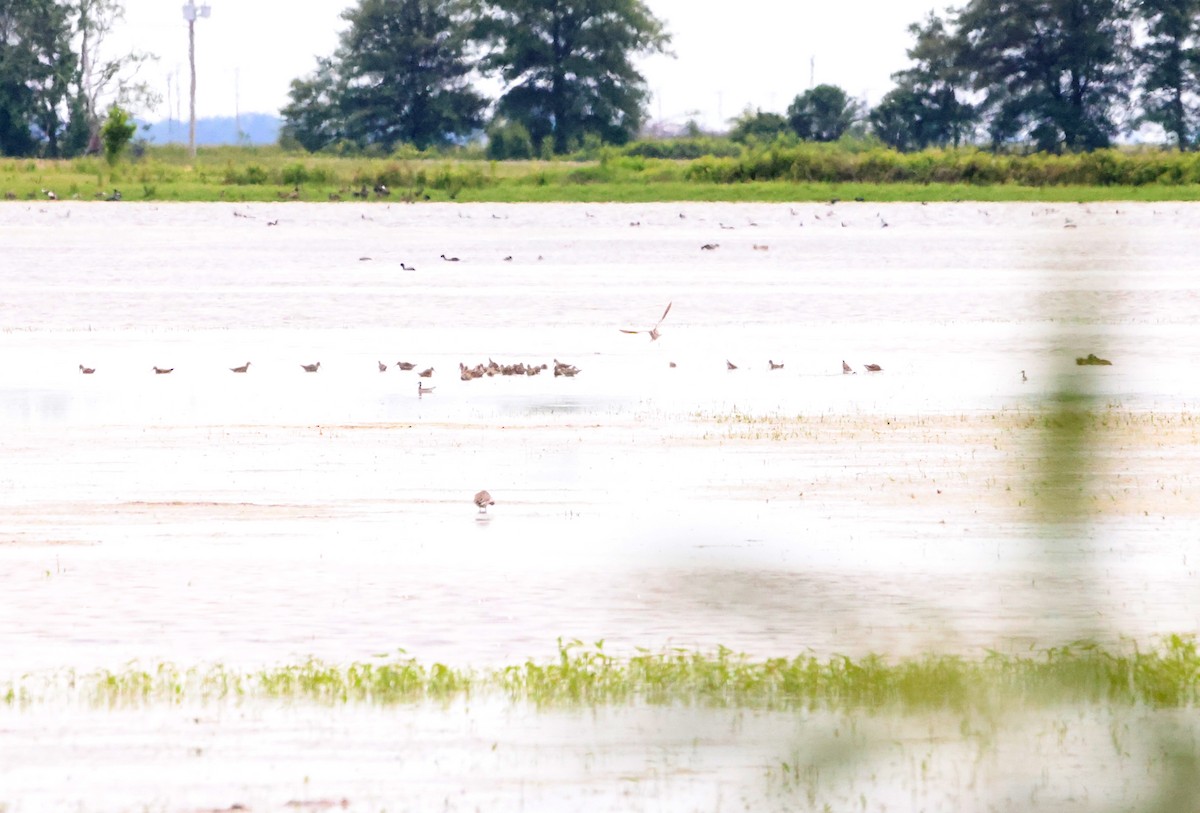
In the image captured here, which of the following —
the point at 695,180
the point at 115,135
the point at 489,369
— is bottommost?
the point at 489,369

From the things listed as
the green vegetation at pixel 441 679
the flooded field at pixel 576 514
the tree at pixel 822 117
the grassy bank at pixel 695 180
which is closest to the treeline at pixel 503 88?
the tree at pixel 822 117

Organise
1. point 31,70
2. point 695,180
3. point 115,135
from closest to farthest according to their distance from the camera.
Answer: point 695,180
point 115,135
point 31,70

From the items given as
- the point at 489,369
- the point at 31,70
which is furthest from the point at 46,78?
the point at 489,369

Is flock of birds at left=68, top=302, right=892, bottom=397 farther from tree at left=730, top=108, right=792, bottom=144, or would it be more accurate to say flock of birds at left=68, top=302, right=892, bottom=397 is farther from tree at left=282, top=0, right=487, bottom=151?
tree at left=282, top=0, right=487, bottom=151

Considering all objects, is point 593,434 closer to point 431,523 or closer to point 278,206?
point 431,523

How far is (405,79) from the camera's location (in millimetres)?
82625

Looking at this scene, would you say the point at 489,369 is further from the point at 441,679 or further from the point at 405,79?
the point at 405,79

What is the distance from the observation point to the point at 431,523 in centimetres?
895

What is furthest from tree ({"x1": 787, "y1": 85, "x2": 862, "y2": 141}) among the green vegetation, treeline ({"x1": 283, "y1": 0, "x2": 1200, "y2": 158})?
the green vegetation

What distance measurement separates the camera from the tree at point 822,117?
75375 mm

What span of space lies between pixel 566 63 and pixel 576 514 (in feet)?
240

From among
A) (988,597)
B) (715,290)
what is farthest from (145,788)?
(715,290)

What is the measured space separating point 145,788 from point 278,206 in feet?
149

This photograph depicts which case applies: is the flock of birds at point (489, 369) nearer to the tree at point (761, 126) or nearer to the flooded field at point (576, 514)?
the flooded field at point (576, 514)
